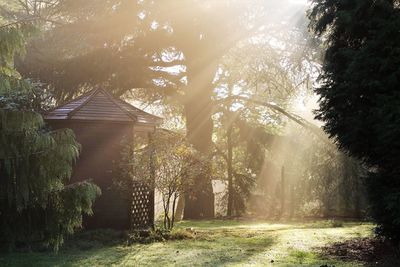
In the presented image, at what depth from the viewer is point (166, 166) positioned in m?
11.4

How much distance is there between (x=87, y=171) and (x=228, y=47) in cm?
741

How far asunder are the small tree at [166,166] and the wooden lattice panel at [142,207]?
2.13ft

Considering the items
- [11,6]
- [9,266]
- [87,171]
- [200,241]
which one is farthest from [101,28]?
[9,266]

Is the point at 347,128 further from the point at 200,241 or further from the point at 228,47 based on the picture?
the point at 228,47

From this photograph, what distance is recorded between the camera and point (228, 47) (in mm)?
16891

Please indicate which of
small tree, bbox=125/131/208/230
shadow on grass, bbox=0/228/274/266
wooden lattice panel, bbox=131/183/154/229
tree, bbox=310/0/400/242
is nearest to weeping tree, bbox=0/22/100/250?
shadow on grass, bbox=0/228/274/266

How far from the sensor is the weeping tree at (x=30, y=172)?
627 cm

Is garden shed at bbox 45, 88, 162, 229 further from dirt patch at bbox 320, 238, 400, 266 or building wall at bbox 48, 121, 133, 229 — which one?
dirt patch at bbox 320, 238, 400, 266

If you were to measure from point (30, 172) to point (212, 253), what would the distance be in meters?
4.48

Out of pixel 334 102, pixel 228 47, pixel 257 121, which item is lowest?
pixel 334 102

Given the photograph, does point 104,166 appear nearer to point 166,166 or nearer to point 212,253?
point 166,166

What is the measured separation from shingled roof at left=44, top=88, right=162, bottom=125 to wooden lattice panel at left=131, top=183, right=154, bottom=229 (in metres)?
1.77

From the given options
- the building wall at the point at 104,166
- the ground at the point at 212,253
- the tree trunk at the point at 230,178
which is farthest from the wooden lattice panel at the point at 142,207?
the tree trunk at the point at 230,178

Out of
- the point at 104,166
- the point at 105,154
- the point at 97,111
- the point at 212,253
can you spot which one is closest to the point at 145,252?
the point at 212,253
